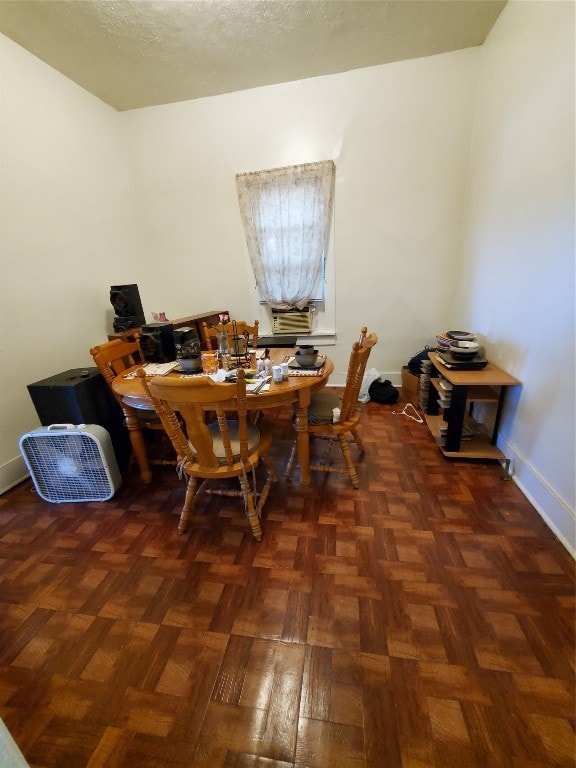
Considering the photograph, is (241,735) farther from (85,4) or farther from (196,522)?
(85,4)

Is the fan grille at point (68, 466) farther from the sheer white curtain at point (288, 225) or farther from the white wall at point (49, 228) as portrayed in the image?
the sheer white curtain at point (288, 225)

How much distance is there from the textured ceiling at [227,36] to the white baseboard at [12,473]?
9.66 ft

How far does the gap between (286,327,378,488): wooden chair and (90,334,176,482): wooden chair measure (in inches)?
37.2

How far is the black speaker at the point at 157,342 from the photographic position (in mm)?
1937

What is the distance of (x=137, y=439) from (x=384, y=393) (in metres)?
2.22

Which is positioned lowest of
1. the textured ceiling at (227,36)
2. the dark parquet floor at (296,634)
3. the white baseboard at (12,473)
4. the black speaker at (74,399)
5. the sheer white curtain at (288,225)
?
the dark parquet floor at (296,634)

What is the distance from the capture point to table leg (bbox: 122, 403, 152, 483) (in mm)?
1776

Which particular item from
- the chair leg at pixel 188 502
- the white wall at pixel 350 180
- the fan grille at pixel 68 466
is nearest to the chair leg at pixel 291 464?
the chair leg at pixel 188 502

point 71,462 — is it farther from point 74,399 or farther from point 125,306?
point 125,306

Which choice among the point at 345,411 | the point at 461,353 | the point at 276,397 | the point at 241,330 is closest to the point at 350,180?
the point at 241,330

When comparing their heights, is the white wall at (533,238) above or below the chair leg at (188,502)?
above

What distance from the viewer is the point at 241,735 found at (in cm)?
83

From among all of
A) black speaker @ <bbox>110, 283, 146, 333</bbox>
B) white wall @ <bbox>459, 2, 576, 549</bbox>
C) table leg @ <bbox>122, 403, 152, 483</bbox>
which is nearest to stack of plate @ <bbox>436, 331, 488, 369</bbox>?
white wall @ <bbox>459, 2, 576, 549</bbox>

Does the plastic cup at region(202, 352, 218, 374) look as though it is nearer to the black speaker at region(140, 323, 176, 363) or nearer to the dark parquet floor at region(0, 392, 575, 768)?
the black speaker at region(140, 323, 176, 363)
